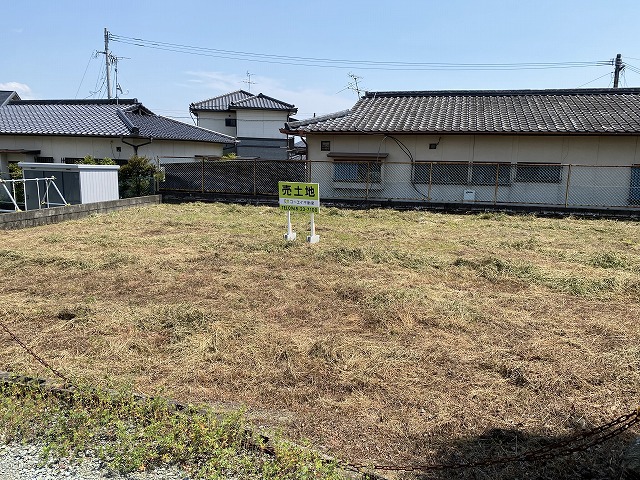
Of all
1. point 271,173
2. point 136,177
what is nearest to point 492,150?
point 271,173

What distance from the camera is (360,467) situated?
7.41 feet

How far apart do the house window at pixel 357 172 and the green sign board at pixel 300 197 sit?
22.0ft

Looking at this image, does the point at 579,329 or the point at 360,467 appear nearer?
the point at 360,467

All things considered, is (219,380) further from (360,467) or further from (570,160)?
(570,160)

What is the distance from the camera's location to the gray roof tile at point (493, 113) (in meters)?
13.3

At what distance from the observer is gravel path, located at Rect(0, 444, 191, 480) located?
216cm

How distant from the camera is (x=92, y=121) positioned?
57.0 ft

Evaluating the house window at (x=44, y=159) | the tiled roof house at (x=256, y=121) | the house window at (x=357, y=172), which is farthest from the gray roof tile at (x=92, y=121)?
the tiled roof house at (x=256, y=121)

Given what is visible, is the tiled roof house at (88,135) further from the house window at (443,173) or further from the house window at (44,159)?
the house window at (443,173)

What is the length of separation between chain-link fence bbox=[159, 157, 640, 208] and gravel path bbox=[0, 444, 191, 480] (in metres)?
12.3

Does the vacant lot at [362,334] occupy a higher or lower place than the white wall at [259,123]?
lower

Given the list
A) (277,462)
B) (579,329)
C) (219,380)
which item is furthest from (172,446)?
(579,329)

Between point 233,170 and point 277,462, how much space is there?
13504 millimetres

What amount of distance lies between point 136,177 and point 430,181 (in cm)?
935
